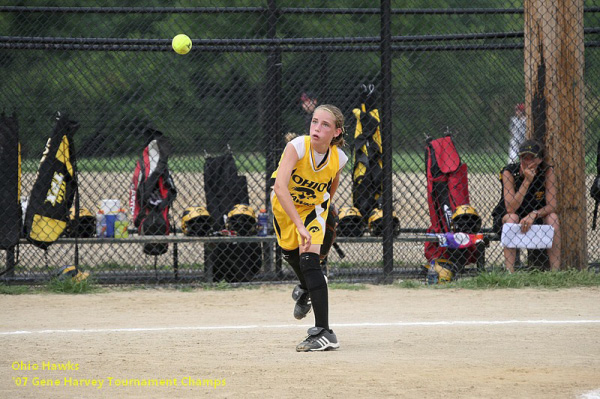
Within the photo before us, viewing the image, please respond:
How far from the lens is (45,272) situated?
23.7 ft

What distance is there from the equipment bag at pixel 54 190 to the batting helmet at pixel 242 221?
1.40m

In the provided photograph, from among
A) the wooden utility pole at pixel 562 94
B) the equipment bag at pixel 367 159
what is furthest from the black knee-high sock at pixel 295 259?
the wooden utility pole at pixel 562 94

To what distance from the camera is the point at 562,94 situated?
6.88 m

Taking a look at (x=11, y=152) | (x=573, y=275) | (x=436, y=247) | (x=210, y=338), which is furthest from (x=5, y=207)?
(x=573, y=275)

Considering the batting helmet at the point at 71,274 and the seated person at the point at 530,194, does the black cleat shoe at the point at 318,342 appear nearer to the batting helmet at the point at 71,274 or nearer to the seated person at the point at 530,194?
the seated person at the point at 530,194

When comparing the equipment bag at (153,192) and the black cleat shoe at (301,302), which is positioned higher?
the equipment bag at (153,192)

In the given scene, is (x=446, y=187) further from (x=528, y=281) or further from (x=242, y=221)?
(x=242, y=221)

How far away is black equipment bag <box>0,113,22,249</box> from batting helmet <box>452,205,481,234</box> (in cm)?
387

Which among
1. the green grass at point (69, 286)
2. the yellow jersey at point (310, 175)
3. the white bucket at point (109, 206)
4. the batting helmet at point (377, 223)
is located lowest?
the green grass at point (69, 286)

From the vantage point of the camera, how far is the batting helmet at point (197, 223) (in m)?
6.81

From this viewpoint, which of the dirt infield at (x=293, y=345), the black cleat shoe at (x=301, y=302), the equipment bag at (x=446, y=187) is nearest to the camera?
the dirt infield at (x=293, y=345)

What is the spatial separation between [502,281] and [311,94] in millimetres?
2711

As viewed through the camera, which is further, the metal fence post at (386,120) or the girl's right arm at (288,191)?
the metal fence post at (386,120)

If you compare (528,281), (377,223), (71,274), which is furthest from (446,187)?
(71,274)
